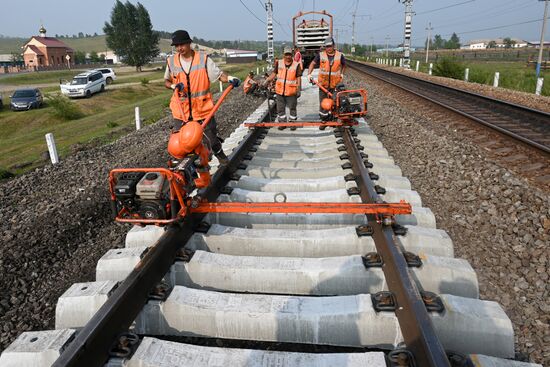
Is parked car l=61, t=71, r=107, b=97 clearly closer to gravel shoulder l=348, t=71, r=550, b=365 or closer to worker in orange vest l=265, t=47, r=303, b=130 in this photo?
worker in orange vest l=265, t=47, r=303, b=130

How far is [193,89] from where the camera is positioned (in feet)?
15.2

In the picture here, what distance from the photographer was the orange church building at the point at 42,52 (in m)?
87.2

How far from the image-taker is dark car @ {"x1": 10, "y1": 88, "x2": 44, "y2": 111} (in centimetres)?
2662

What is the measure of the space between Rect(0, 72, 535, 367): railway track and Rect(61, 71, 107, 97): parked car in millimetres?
31791

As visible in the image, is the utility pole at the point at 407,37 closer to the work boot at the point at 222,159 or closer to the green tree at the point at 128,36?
the work boot at the point at 222,159

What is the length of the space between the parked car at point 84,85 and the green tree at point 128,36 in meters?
44.0

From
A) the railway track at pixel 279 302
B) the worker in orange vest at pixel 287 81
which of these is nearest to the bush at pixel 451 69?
the worker in orange vest at pixel 287 81

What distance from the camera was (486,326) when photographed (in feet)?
7.22

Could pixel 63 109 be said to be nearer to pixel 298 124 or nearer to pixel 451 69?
pixel 298 124

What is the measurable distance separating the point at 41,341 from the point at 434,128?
8.19m

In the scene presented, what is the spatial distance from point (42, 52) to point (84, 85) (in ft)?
232

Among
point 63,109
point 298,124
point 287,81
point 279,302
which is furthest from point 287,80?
point 63,109

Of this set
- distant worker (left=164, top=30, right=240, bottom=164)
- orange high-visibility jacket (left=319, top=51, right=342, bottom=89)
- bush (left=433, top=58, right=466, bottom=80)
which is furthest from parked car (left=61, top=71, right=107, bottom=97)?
distant worker (left=164, top=30, right=240, bottom=164)

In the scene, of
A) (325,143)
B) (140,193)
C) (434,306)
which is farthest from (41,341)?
(325,143)
